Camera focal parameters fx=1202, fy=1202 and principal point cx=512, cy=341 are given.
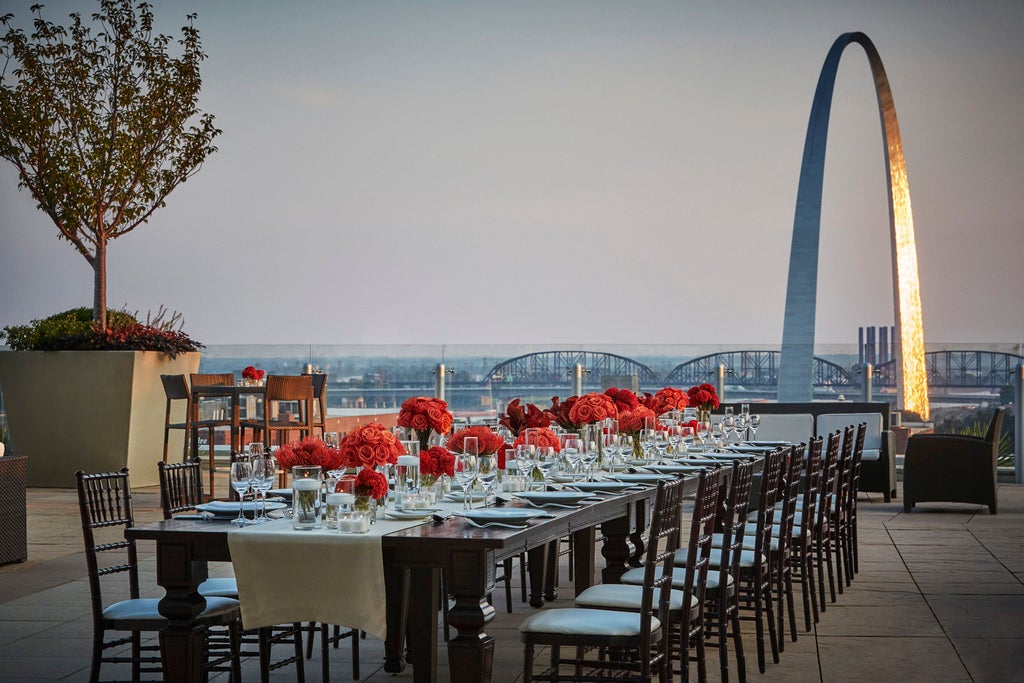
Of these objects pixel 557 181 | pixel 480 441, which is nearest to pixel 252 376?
pixel 557 181

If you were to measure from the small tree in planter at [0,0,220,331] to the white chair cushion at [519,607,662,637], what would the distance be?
871cm

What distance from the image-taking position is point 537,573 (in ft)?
19.2

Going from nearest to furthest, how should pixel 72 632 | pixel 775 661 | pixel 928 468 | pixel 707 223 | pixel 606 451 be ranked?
1. pixel 775 661
2. pixel 72 632
3. pixel 606 451
4. pixel 928 468
5. pixel 707 223

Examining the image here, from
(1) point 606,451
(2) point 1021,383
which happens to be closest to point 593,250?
(2) point 1021,383

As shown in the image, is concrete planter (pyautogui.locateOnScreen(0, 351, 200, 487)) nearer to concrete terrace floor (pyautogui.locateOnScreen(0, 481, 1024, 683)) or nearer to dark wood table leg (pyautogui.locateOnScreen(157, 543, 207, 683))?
concrete terrace floor (pyautogui.locateOnScreen(0, 481, 1024, 683))

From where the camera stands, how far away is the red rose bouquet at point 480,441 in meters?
4.29

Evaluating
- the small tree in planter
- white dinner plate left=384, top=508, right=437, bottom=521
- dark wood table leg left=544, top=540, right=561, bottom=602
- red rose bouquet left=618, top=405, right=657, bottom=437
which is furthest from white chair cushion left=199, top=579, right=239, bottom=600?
the small tree in planter

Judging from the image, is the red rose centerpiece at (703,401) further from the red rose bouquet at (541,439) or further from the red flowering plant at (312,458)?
the red flowering plant at (312,458)

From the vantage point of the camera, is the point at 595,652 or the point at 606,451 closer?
the point at 595,652

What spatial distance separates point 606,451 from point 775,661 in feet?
4.04

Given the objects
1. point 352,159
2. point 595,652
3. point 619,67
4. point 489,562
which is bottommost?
point 595,652

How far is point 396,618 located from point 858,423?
699 cm

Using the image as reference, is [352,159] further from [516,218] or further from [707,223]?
[707,223]

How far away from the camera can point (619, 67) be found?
50.9 ft
